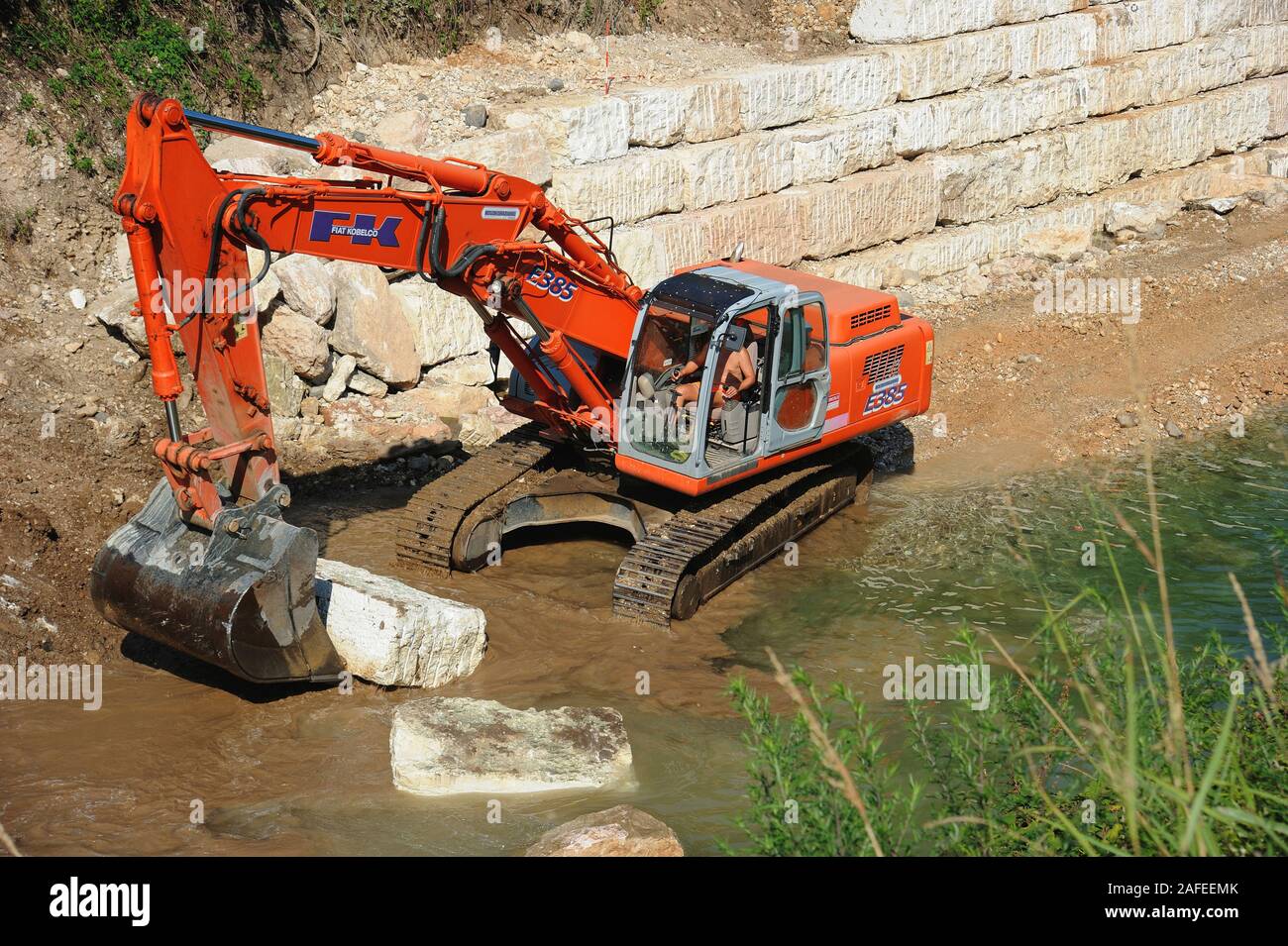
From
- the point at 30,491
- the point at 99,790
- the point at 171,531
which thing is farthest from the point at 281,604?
the point at 30,491

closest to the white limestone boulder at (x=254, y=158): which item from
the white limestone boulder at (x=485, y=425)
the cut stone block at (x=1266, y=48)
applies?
the white limestone boulder at (x=485, y=425)

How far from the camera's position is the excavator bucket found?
696 centimetres

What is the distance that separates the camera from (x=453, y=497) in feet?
31.1

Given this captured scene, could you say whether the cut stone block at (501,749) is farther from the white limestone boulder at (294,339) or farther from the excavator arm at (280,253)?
the white limestone boulder at (294,339)

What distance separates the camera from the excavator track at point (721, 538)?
Result: 883 centimetres

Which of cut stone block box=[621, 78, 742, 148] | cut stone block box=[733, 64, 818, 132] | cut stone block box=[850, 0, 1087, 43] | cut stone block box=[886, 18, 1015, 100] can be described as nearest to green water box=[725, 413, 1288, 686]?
cut stone block box=[621, 78, 742, 148]

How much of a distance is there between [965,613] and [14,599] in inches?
244

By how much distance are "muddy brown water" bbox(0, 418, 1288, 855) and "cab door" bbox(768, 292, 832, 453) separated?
3.64 ft

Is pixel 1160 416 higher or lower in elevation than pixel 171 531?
higher

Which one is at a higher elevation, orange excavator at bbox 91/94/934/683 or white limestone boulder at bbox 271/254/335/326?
white limestone boulder at bbox 271/254/335/326

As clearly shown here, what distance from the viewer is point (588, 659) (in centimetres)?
845

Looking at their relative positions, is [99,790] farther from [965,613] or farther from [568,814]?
[965,613]

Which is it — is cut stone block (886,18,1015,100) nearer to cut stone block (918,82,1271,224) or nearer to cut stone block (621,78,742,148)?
cut stone block (918,82,1271,224)

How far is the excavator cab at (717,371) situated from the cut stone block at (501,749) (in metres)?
2.25
